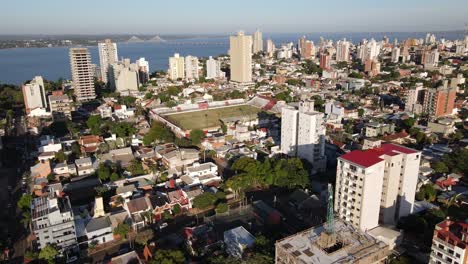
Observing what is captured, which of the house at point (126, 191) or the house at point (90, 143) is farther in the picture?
the house at point (90, 143)

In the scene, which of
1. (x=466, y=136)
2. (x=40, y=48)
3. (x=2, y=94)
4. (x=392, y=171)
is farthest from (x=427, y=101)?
(x=40, y=48)

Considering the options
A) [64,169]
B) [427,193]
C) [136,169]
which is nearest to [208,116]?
[136,169]

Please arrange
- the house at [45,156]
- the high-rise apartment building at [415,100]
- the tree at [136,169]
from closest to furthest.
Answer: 1. the tree at [136,169]
2. the house at [45,156]
3. the high-rise apartment building at [415,100]

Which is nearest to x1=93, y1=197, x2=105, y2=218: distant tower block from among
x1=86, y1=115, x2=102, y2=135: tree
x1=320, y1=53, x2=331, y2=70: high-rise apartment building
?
x1=86, y1=115, x2=102, y2=135: tree

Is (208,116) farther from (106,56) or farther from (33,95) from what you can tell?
(106,56)

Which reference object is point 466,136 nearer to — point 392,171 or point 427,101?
point 427,101

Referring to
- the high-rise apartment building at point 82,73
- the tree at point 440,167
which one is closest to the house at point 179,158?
the tree at point 440,167

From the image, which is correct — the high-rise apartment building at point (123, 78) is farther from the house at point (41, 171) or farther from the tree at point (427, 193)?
the tree at point (427, 193)
